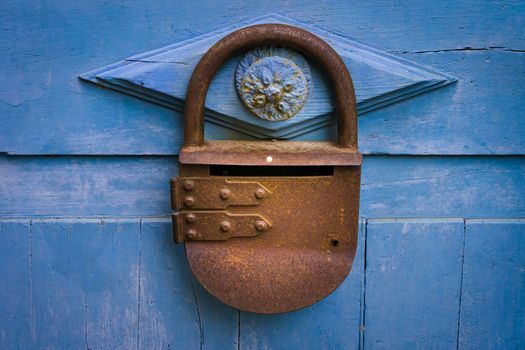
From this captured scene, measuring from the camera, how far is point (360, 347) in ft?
2.26

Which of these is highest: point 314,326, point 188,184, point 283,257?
point 188,184

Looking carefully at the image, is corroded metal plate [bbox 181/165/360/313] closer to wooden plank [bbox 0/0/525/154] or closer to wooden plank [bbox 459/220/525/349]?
wooden plank [bbox 0/0/525/154]

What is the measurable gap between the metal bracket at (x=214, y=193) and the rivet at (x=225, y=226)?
2 centimetres

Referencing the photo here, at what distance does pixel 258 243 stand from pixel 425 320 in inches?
13.3

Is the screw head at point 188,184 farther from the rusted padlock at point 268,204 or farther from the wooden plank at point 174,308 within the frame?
the wooden plank at point 174,308

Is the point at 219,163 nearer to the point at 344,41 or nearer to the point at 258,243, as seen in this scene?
the point at 258,243

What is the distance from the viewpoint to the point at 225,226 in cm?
58

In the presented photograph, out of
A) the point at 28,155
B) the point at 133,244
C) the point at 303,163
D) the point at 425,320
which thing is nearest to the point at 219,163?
the point at 303,163

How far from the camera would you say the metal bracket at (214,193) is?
22.4 inches

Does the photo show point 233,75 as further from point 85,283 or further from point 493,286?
point 493,286

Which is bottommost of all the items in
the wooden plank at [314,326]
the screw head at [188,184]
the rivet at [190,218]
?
the wooden plank at [314,326]

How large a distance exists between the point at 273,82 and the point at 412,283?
1.36 ft

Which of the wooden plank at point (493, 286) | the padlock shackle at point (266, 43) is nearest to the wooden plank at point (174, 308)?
the padlock shackle at point (266, 43)

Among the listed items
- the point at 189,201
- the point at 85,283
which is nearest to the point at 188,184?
the point at 189,201
